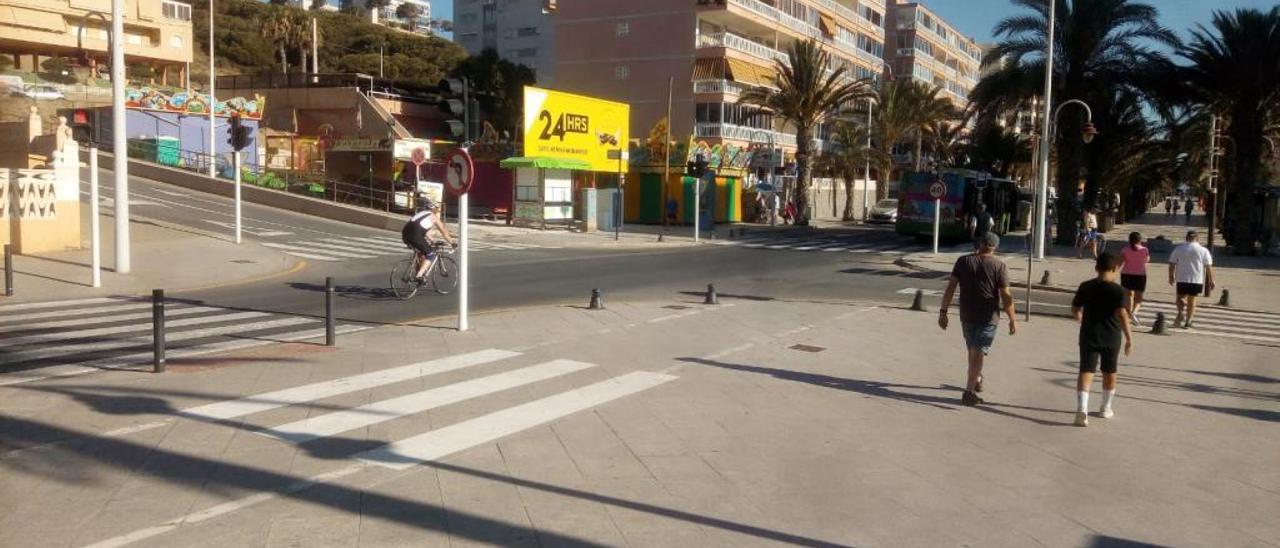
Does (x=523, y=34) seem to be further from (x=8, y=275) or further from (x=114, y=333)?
(x=114, y=333)

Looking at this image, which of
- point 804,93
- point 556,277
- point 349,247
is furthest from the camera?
point 804,93

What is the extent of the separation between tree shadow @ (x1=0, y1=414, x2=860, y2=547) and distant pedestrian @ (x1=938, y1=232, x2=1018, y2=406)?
4264mm

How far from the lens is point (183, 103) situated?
49.6 meters

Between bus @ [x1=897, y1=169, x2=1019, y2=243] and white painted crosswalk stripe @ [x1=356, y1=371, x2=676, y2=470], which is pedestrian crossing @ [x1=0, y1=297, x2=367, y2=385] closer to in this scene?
white painted crosswalk stripe @ [x1=356, y1=371, x2=676, y2=470]

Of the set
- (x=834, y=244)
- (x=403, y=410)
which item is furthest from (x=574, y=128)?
(x=403, y=410)

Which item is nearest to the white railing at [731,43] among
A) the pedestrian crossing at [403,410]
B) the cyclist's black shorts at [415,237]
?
the cyclist's black shorts at [415,237]

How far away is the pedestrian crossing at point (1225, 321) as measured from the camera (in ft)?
50.0

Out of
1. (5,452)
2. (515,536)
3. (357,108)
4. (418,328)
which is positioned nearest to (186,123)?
(357,108)

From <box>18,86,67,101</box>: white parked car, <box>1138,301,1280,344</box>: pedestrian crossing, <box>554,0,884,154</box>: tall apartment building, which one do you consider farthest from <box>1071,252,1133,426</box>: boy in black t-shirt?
<box>18,86,67,101</box>: white parked car

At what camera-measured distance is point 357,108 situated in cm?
5791

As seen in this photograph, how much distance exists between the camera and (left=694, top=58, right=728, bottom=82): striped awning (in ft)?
175

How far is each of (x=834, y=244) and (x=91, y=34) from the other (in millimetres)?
47284

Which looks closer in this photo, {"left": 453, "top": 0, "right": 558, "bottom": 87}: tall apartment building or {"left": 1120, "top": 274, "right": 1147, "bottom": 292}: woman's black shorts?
{"left": 1120, "top": 274, "right": 1147, "bottom": 292}: woman's black shorts

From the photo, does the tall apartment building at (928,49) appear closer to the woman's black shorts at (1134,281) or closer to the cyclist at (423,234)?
the woman's black shorts at (1134,281)
